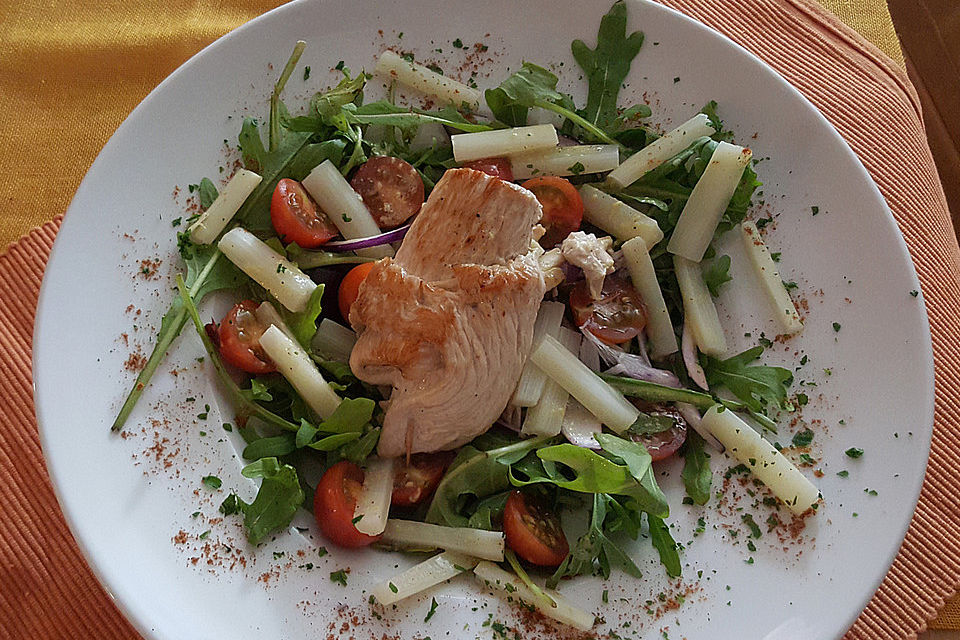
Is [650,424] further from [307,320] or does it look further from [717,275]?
[307,320]

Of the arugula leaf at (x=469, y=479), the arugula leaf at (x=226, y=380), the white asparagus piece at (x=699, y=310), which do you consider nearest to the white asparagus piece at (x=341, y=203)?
the arugula leaf at (x=226, y=380)

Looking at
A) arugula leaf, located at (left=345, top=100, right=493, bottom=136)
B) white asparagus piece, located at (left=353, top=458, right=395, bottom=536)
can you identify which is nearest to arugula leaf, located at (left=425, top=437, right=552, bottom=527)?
white asparagus piece, located at (left=353, top=458, right=395, bottom=536)

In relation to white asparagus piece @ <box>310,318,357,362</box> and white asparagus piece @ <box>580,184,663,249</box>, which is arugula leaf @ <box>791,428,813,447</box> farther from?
white asparagus piece @ <box>310,318,357,362</box>

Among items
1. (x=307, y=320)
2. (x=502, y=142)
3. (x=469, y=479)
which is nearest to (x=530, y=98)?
(x=502, y=142)

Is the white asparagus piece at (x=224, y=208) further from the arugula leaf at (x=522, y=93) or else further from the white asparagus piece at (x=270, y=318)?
the arugula leaf at (x=522, y=93)

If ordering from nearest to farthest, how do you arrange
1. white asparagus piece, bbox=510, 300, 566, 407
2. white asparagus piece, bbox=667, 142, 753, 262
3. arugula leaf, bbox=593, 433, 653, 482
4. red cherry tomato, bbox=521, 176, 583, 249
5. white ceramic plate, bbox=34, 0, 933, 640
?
white ceramic plate, bbox=34, 0, 933, 640, arugula leaf, bbox=593, 433, 653, 482, white asparagus piece, bbox=510, 300, 566, 407, white asparagus piece, bbox=667, 142, 753, 262, red cherry tomato, bbox=521, 176, 583, 249

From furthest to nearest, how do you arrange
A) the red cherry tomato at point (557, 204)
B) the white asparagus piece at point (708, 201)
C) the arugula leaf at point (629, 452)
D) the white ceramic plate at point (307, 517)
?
1. the red cherry tomato at point (557, 204)
2. the white asparagus piece at point (708, 201)
3. the arugula leaf at point (629, 452)
4. the white ceramic plate at point (307, 517)
